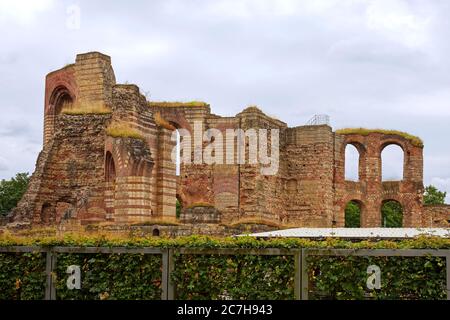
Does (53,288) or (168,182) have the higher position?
(168,182)

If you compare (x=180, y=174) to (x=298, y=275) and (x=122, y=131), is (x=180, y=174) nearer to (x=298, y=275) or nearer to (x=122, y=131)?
(x=122, y=131)

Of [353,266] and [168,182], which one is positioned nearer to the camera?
[353,266]

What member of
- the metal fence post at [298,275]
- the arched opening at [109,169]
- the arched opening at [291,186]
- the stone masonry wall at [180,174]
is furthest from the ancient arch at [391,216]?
the metal fence post at [298,275]

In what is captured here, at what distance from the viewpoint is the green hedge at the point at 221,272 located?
34.4 feet

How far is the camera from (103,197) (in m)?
29.1

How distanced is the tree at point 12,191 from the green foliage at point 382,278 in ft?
172

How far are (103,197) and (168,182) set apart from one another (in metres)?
2.88

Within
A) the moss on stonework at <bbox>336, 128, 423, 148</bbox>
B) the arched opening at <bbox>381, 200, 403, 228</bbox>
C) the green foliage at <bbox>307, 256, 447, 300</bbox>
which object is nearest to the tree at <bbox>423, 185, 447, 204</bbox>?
the arched opening at <bbox>381, 200, 403, 228</bbox>

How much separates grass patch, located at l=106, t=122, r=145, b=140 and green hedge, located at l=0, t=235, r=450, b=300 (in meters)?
16.0

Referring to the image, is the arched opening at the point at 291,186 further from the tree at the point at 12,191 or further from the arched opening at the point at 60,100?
the tree at the point at 12,191
